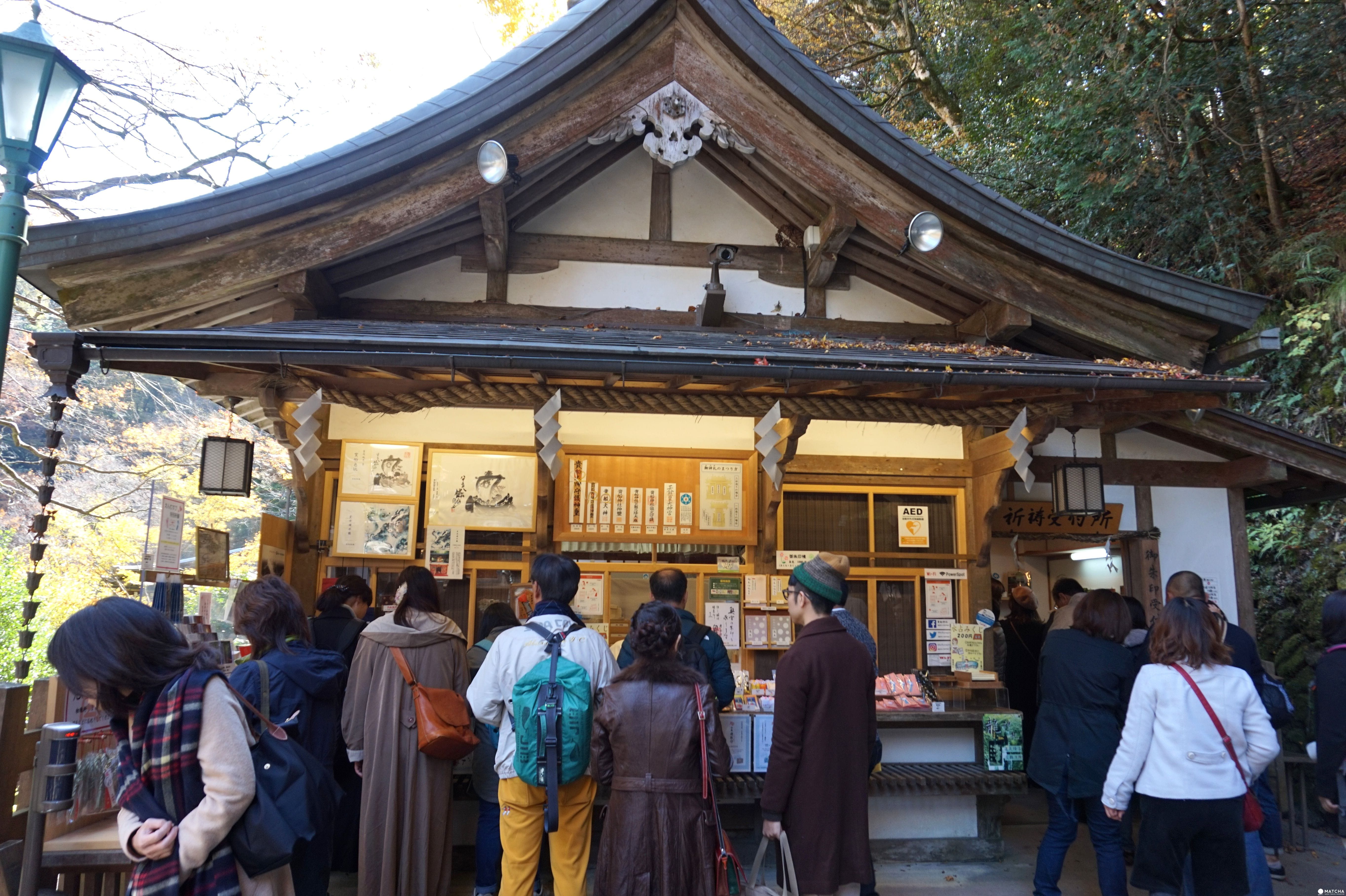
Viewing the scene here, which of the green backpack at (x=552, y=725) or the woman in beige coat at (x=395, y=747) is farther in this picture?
the woman in beige coat at (x=395, y=747)

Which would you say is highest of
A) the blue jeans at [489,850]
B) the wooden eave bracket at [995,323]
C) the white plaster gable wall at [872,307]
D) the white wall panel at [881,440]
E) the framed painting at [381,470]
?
the white plaster gable wall at [872,307]

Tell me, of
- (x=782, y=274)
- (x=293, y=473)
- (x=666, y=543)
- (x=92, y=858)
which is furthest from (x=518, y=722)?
(x=782, y=274)

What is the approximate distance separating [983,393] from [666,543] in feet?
9.17

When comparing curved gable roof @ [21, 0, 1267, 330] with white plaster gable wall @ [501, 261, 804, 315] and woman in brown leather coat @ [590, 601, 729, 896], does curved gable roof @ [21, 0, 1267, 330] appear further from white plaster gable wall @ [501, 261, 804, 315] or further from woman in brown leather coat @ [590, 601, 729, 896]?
woman in brown leather coat @ [590, 601, 729, 896]

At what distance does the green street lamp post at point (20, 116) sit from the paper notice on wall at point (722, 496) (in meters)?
4.71

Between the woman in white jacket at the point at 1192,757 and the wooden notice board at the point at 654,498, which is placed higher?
the wooden notice board at the point at 654,498

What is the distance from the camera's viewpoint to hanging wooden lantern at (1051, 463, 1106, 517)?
6965 millimetres

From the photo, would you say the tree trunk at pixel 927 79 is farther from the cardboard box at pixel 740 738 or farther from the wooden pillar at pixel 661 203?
the cardboard box at pixel 740 738

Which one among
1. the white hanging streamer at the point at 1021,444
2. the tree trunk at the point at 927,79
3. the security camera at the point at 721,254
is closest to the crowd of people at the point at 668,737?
the white hanging streamer at the point at 1021,444

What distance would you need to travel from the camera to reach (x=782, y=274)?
7.43 metres

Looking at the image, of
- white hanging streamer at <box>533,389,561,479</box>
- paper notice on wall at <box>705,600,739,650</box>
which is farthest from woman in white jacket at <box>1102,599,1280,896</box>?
white hanging streamer at <box>533,389,561,479</box>

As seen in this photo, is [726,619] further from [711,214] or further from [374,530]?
[711,214]

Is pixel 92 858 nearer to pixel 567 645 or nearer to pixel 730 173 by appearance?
pixel 567 645

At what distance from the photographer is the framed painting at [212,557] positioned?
5777 millimetres
